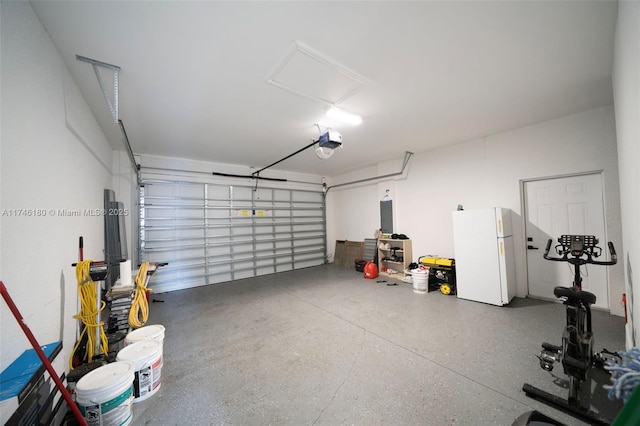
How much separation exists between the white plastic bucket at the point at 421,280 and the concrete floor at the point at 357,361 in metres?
0.24

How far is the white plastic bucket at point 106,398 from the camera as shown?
4.87 feet

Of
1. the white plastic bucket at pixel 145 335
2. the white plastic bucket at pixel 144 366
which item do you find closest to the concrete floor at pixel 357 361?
the white plastic bucket at pixel 144 366

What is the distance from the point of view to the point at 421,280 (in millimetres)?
4281

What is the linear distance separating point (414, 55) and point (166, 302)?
206 inches

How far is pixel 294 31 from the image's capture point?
5.97 feet

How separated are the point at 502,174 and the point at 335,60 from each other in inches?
148

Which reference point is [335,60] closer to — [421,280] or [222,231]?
[421,280]

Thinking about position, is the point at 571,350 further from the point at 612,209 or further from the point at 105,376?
the point at 105,376

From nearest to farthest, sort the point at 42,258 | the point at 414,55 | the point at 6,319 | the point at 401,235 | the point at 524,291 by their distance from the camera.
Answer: the point at 6,319
the point at 42,258
the point at 414,55
the point at 524,291
the point at 401,235

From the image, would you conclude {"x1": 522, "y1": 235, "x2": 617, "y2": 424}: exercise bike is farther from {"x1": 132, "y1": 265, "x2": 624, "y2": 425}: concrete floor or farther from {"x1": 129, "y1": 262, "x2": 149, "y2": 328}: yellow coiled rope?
{"x1": 129, "y1": 262, "x2": 149, "y2": 328}: yellow coiled rope

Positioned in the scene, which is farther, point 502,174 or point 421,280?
point 421,280

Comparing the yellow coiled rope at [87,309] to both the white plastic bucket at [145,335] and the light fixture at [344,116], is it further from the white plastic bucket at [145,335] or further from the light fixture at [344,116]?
the light fixture at [344,116]

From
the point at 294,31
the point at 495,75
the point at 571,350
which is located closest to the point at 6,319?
the point at 294,31

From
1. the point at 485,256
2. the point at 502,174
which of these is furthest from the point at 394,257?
the point at 502,174
